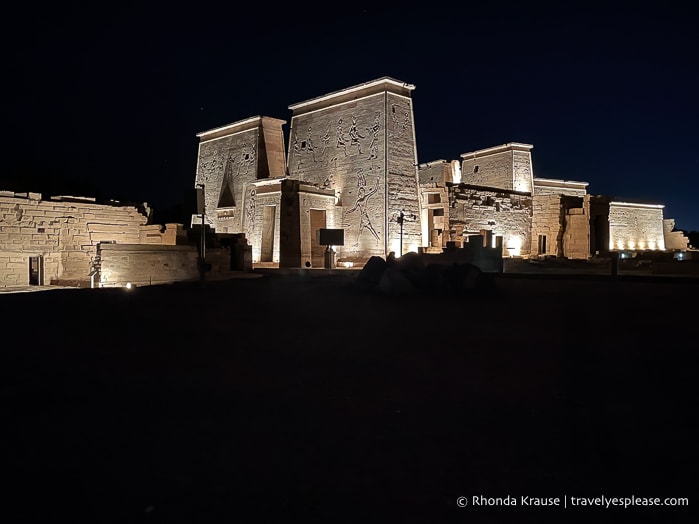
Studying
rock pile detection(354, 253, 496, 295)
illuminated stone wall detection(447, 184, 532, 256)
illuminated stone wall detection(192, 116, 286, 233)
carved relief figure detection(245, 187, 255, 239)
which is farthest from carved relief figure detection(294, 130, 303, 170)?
rock pile detection(354, 253, 496, 295)

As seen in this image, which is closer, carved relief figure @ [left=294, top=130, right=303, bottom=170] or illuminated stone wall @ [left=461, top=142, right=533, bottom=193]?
carved relief figure @ [left=294, top=130, right=303, bottom=170]

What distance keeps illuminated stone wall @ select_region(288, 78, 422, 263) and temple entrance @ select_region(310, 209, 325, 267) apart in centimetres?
107

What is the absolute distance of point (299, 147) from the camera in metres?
28.0

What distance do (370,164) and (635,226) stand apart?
906 inches

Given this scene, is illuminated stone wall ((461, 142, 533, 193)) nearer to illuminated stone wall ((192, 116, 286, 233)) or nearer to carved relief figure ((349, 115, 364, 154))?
carved relief figure ((349, 115, 364, 154))

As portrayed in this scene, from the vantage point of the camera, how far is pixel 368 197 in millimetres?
23578

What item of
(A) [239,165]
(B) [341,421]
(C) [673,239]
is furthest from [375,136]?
(C) [673,239]

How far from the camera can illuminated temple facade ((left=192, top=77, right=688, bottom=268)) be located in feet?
76.1

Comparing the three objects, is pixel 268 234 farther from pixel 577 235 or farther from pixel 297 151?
pixel 577 235

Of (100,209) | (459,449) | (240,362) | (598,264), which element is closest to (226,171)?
(100,209)

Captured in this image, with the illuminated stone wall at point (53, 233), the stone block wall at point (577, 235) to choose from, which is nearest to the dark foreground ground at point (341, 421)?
the illuminated stone wall at point (53, 233)

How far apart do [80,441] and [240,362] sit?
1.63 metres

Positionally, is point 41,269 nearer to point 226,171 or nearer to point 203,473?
point 226,171

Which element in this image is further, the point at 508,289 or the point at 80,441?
the point at 508,289
